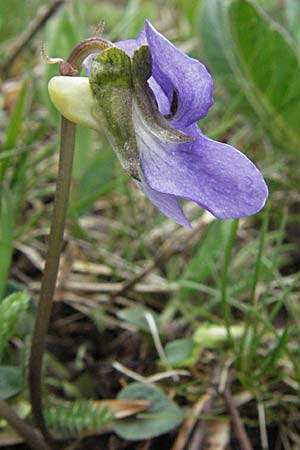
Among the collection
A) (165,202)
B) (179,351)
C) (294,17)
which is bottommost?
(179,351)

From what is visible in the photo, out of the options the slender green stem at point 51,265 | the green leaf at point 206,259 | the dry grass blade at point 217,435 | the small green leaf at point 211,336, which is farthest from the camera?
the green leaf at point 206,259

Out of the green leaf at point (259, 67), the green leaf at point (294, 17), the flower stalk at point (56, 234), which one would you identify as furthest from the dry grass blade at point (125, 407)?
the green leaf at point (294, 17)

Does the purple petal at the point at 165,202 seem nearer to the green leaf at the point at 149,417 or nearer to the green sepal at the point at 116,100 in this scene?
the green sepal at the point at 116,100

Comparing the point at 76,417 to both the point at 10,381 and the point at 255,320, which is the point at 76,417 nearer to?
the point at 10,381

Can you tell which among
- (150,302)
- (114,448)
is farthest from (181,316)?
(114,448)

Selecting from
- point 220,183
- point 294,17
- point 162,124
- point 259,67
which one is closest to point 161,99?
point 162,124

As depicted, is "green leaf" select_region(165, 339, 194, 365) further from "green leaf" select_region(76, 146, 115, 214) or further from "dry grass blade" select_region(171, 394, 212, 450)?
"green leaf" select_region(76, 146, 115, 214)
